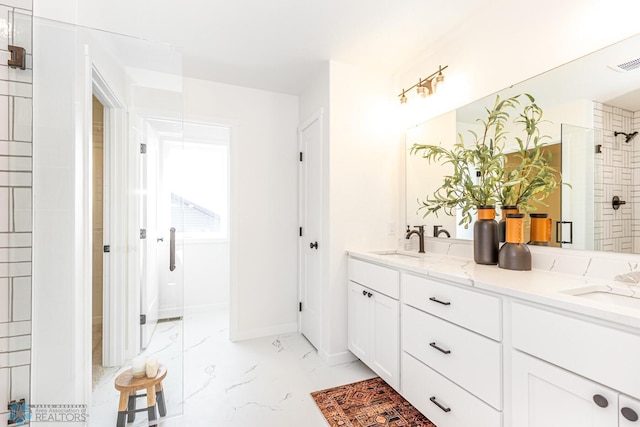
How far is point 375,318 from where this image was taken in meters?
2.02

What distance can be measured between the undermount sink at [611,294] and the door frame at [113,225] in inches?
91.2

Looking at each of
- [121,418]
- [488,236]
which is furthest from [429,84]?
[121,418]

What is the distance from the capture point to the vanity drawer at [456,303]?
4.02ft

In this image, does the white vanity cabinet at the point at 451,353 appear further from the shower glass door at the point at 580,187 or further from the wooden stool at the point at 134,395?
the wooden stool at the point at 134,395

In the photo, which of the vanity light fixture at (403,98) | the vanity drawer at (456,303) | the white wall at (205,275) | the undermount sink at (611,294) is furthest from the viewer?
the white wall at (205,275)

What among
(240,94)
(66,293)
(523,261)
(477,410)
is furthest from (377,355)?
(240,94)

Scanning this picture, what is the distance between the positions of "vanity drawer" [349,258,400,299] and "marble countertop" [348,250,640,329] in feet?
0.39

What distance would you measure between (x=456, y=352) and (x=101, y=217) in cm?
205

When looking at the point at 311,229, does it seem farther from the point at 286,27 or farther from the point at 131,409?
the point at 131,409

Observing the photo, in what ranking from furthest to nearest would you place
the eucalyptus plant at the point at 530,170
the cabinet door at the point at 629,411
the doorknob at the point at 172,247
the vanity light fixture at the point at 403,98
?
the vanity light fixture at the point at 403,98, the doorknob at the point at 172,247, the eucalyptus plant at the point at 530,170, the cabinet door at the point at 629,411

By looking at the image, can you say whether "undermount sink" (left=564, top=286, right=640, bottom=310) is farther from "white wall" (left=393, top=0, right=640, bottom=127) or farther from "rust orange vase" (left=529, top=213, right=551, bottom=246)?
"white wall" (left=393, top=0, right=640, bottom=127)

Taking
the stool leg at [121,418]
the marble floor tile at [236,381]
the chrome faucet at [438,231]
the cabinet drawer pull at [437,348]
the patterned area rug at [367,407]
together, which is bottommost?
the marble floor tile at [236,381]

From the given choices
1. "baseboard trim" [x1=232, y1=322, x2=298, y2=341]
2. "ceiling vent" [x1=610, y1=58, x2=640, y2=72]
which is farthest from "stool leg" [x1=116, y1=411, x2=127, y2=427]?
"ceiling vent" [x1=610, y1=58, x2=640, y2=72]

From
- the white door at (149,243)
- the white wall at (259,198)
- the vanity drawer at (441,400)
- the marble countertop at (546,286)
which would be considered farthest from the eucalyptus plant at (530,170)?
the white door at (149,243)
